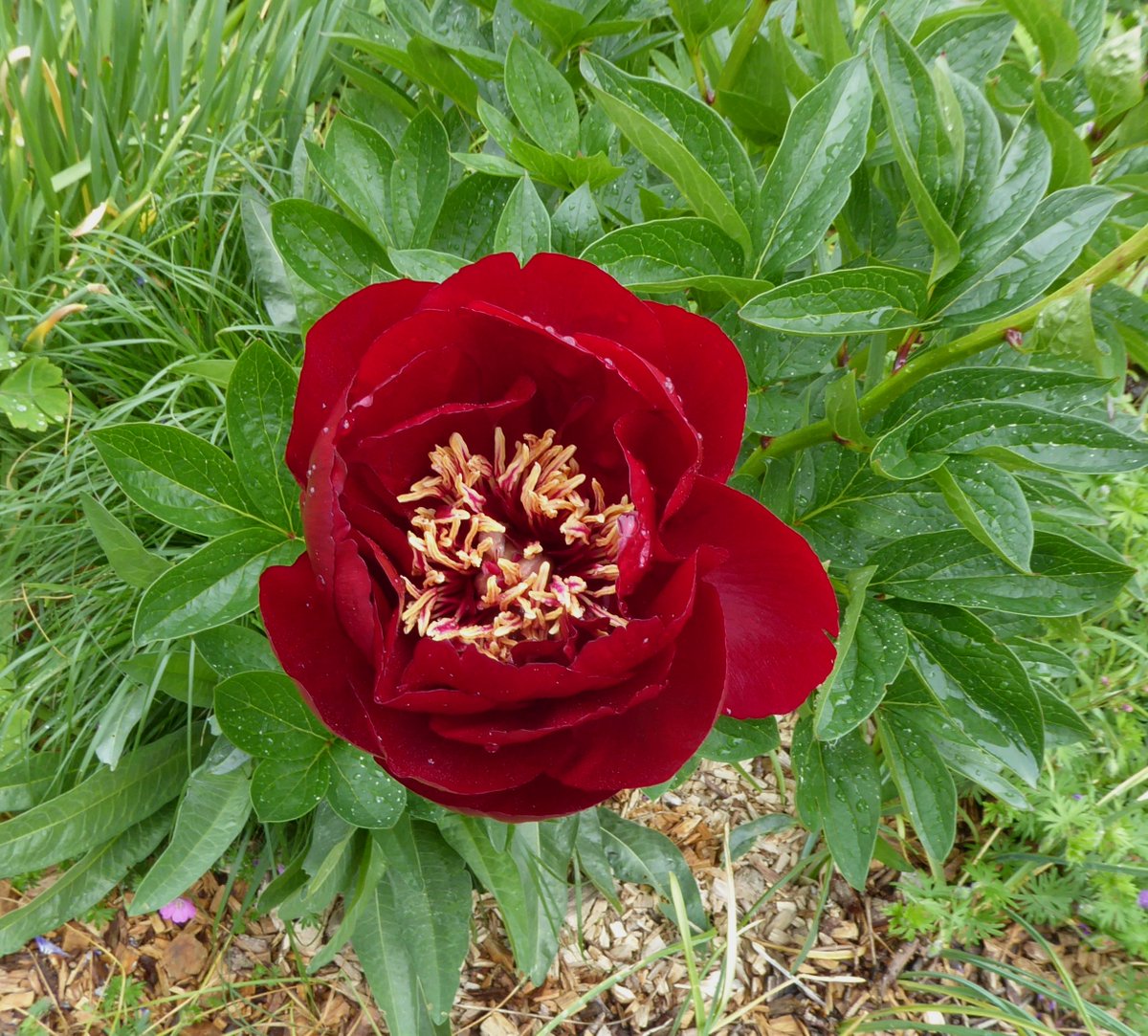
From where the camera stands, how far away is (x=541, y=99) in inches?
36.2

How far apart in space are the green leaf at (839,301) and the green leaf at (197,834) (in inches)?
30.6

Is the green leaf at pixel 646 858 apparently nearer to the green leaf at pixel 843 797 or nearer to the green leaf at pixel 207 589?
the green leaf at pixel 843 797

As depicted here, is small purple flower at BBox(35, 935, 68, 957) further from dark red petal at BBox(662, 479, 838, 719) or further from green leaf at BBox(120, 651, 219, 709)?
dark red petal at BBox(662, 479, 838, 719)

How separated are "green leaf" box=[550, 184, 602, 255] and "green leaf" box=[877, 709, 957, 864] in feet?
1.82

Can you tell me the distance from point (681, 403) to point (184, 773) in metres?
0.95

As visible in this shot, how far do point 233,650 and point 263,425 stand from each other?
0.27 meters

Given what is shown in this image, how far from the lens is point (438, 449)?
29.9 inches

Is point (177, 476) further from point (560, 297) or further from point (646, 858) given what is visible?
point (646, 858)

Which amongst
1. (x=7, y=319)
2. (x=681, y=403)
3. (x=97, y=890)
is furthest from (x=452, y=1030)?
(x=7, y=319)

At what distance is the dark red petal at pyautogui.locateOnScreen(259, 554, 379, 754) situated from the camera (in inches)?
25.5

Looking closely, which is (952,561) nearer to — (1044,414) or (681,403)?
(1044,414)

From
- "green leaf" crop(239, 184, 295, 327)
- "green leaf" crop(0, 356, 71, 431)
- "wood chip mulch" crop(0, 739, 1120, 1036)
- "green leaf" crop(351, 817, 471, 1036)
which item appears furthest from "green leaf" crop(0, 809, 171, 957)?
"green leaf" crop(239, 184, 295, 327)

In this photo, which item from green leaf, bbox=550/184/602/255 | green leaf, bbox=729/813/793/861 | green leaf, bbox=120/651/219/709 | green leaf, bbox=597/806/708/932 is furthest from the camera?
green leaf, bbox=729/813/793/861

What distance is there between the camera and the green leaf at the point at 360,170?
0.94 meters
